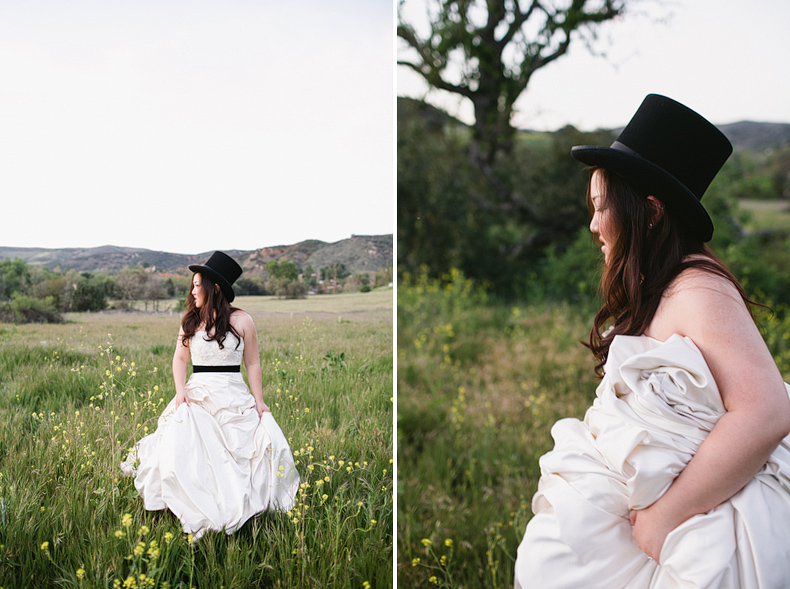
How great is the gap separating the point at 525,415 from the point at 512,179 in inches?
178

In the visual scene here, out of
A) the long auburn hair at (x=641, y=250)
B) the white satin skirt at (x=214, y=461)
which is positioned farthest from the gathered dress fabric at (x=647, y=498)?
the white satin skirt at (x=214, y=461)

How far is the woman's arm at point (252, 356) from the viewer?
2312 mm

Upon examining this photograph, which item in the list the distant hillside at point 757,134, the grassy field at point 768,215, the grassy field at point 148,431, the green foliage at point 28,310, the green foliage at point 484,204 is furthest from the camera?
the green foliage at point 484,204

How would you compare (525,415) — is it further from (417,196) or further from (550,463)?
(417,196)

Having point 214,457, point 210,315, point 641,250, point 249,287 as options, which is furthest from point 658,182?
point 214,457

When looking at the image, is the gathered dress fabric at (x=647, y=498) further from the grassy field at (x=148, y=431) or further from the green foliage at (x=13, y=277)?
the green foliage at (x=13, y=277)

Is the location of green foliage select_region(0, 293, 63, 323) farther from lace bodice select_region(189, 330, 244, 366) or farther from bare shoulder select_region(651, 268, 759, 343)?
bare shoulder select_region(651, 268, 759, 343)

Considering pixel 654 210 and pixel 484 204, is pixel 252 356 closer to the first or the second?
pixel 654 210

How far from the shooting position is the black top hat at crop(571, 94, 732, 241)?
1.60 meters

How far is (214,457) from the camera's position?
212 cm

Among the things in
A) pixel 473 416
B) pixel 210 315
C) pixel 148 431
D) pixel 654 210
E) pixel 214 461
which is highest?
pixel 654 210

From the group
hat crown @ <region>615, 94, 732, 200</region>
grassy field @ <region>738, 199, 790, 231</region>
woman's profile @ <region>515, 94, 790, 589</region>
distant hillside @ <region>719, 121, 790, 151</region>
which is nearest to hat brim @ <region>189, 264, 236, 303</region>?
woman's profile @ <region>515, 94, 790, 589</region>

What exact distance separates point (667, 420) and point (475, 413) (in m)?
3.04

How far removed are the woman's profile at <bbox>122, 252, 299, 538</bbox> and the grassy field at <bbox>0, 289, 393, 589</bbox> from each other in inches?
2.1
